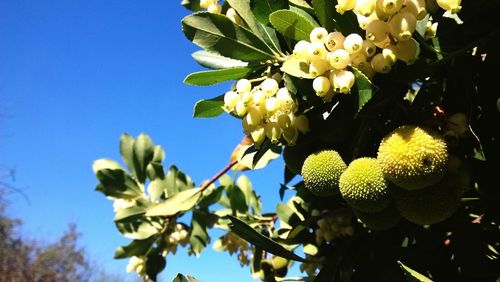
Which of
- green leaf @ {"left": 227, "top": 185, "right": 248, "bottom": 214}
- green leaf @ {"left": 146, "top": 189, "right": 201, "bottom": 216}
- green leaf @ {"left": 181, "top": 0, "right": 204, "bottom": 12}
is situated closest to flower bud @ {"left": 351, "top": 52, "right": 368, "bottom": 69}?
green leaf @ {"left": 181, "top": 0, "right": 204, "bottom": 12}

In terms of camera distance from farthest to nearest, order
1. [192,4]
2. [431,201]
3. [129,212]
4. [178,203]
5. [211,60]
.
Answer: [129,212] → [178,203] → [192,4] → [211,60] → [431,201]

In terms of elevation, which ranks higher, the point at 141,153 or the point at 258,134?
the point at 141,153

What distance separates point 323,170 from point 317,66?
0.17m

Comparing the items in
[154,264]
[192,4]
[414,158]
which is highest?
[192,4]

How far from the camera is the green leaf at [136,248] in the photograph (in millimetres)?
1999

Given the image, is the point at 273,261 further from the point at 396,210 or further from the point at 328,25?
the point at 328,25

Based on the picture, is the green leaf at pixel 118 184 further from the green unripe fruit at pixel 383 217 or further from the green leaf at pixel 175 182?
the green unripe fruit at pixel 383 217

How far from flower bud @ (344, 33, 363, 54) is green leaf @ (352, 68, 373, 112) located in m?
0.03

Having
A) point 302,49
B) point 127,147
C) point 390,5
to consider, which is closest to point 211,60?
point 302,49

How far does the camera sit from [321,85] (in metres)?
0.70

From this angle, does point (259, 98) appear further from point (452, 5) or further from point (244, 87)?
point (452, 5)

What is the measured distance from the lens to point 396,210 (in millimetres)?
788

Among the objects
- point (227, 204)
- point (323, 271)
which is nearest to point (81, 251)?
point (227, 204)

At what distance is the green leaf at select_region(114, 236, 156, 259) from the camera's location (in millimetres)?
1999
